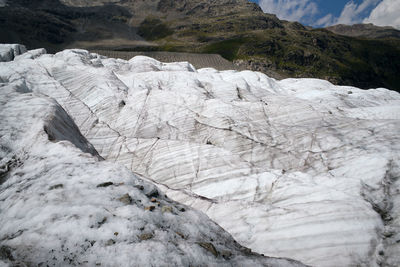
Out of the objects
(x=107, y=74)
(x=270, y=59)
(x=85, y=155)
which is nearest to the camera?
(x=85, y=155)

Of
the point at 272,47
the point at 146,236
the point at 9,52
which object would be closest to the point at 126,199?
the point at 146,236

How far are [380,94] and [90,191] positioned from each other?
3283 cm

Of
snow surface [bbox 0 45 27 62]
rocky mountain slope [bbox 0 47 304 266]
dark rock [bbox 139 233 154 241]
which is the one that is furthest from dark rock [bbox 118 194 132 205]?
snow surface [bbox 0 45 27 62]

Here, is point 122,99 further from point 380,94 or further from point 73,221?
point 380,94

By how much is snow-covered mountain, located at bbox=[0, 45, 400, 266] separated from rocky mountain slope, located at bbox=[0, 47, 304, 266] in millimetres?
37

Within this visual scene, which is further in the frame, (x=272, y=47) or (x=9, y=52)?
(x=272, y=47)

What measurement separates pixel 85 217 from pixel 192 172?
26.6 ft

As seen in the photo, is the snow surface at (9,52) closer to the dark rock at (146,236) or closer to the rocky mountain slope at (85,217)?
the rocky mountain slope at (85,217)

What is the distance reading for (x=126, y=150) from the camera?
15.3m

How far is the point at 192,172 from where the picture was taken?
13.2 metres

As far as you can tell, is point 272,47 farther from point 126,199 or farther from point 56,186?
point 56,186

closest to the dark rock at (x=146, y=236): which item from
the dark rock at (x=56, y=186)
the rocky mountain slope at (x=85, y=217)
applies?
the rocky mountain slope at (x=85, y=217)

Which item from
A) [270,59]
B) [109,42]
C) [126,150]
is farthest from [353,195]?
[109,42]

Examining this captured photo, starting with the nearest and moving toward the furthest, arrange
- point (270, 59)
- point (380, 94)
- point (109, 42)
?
point (380, 94)
point (270, 59)
point (109, 42)
